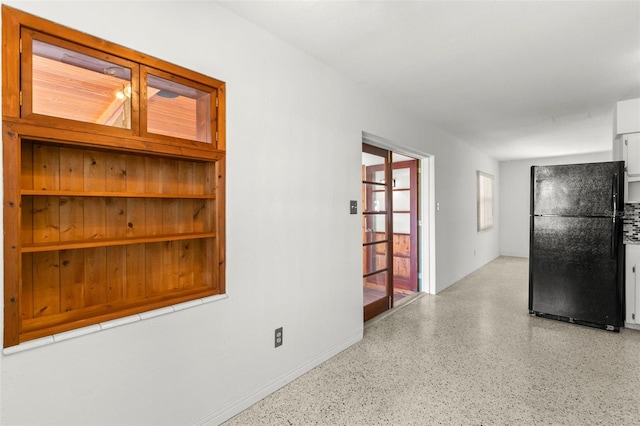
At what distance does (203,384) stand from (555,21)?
317 cm

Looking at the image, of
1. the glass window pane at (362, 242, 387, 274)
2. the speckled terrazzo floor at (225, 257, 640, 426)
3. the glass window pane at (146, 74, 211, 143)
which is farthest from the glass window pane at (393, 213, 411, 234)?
the glass window pane at (146, 74, 211, 143)

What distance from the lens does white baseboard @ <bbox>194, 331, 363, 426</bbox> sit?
6.32 ft

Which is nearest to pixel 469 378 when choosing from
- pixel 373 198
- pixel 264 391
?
pixel 264 391

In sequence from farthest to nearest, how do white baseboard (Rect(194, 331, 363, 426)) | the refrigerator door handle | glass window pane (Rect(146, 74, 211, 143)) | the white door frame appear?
the white door frame
the refrigerator door handle
white baseboard (Rect(194, 331, 363, 426))
glass window pane (Rect(146, 74, 211, 143))

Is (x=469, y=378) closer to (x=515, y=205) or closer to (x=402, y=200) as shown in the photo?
(x=402, y=200)

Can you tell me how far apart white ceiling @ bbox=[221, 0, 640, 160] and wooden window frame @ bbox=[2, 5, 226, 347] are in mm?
843

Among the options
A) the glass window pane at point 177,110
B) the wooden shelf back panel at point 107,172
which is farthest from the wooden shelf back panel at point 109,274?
the glass window pane at point 177,110

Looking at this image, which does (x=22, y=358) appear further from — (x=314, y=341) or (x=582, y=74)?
(x=582, y=74)

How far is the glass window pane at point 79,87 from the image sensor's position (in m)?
1.36

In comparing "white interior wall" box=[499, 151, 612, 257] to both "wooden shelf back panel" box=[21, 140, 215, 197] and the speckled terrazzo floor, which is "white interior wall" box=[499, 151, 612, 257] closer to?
the speckled terrazzo floor

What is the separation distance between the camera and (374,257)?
3.81 meters

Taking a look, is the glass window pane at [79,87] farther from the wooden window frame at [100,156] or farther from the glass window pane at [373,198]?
the glass window pane at [373,198]

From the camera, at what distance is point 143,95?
5.37 feet

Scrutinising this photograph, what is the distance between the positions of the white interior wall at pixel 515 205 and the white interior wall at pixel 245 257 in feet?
19.7
